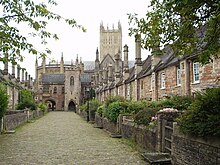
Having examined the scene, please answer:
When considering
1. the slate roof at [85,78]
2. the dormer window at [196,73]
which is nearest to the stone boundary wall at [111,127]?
the dormer window at [196,73]

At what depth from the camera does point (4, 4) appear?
812cm

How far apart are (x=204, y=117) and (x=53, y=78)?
9125 centimetres

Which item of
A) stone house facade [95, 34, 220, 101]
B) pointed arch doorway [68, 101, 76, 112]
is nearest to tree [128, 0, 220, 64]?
stone house facade [95, 34, 220, 101]

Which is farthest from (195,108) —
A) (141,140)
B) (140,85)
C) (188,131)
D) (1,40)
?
(140,85)

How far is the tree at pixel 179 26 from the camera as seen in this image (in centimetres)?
634

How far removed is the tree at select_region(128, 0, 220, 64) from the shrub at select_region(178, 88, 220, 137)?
1075 millimetres

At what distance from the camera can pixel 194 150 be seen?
25.9 feet

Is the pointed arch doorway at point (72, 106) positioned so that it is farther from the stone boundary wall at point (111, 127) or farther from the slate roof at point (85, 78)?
the stone boundary wall at point (111, 127)

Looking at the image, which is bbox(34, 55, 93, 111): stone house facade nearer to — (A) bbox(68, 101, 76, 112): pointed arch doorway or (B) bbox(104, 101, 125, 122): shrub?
(A) bbox(68, 101, 76, 112): pointed arch doorway

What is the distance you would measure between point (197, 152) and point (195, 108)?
1.12 meters

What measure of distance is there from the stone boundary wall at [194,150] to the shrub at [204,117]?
206mm

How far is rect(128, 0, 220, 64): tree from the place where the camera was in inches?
250

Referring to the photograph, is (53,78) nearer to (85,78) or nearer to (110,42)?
(85,78)

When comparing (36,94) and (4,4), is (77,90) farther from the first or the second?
(4,4)
